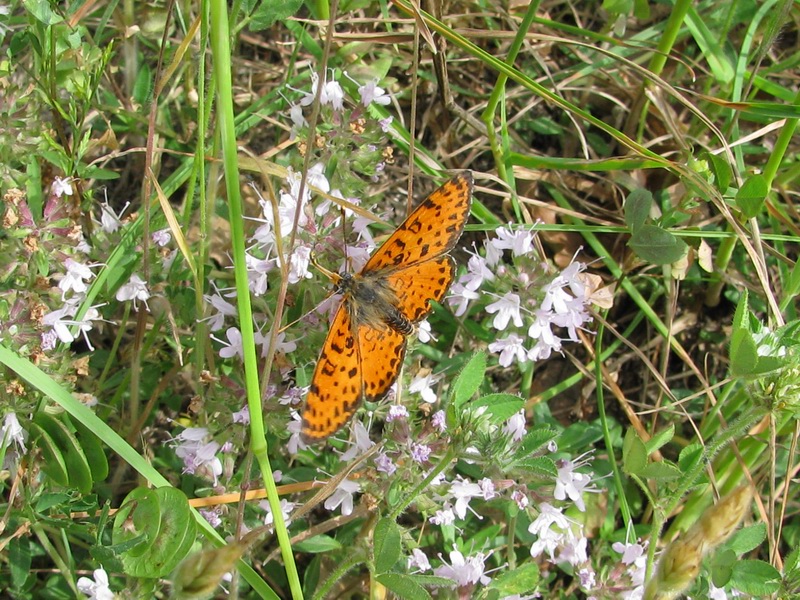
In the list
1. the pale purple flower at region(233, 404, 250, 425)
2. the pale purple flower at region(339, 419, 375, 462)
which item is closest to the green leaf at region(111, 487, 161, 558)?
the pale purple flower at region(233, 404, 250, 425)

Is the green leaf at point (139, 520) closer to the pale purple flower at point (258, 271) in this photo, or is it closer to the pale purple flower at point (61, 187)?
the pale purple flower at point (258, 271)

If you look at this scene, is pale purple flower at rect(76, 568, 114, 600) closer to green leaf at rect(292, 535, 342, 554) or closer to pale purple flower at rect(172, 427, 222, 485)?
pale purple flower at rect(172, 427, 222, 485)

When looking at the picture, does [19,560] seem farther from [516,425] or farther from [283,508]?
[516,425]

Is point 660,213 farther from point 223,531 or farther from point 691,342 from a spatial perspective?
point 223,531

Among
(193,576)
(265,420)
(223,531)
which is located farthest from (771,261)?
(193,576)

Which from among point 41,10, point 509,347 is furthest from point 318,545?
point 41,10

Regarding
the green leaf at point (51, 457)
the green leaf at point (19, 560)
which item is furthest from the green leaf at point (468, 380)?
the green leaf at point (19, 560)
